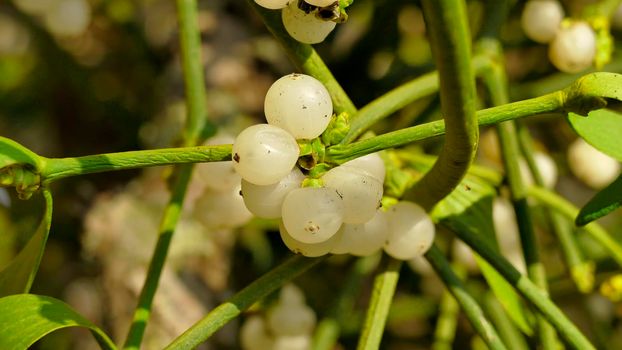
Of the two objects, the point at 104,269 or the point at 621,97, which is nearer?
the point at 621,97

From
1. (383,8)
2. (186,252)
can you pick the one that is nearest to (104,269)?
(186,252)

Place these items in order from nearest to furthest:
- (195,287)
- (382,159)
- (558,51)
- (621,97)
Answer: (621,97) → (382,159) → (558,51) → (195,287)

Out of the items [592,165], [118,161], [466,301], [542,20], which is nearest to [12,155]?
[118,161]

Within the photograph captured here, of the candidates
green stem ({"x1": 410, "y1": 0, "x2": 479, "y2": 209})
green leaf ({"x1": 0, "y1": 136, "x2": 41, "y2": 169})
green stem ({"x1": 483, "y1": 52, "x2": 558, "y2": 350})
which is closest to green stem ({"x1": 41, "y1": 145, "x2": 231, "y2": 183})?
green leaf ({"x1": 0, "y1": 136, "x2": 41, "y2": 169})

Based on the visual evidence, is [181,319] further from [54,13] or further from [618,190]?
[618,190]

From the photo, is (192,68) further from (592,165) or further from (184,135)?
(592,165)

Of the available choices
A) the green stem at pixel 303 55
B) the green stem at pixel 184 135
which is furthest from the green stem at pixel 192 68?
the green stem at pixel 303 55

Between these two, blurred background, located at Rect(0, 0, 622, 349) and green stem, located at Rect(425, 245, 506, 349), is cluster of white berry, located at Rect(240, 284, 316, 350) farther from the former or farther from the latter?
green stem, located at Rect(425, 245, 506, 349)
